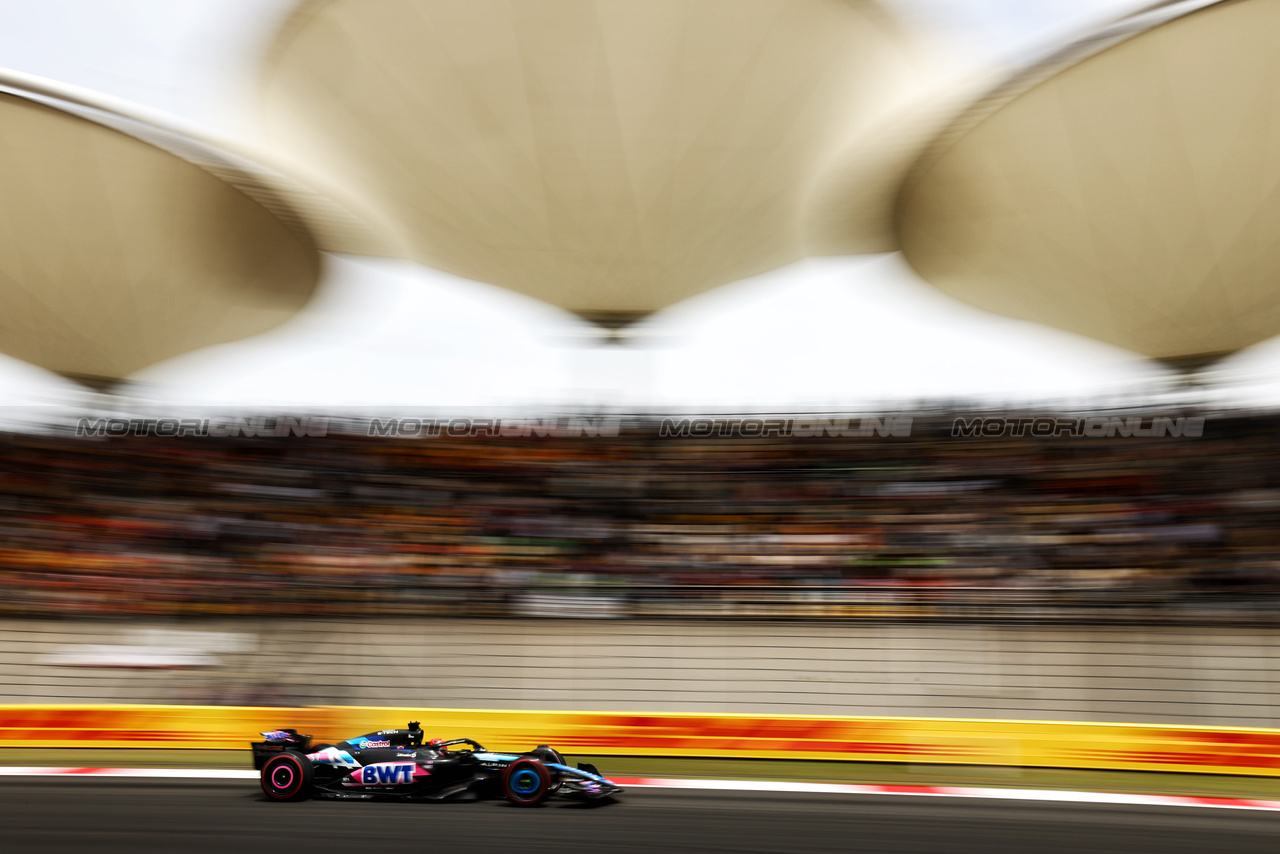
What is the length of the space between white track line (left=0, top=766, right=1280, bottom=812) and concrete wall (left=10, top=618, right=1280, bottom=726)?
2314 mm

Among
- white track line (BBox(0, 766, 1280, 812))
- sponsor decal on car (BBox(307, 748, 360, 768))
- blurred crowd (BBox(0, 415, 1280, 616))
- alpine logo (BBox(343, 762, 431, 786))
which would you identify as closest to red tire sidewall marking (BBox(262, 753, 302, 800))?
sponsor decal on car (BBox(307, 748, 360, 768))

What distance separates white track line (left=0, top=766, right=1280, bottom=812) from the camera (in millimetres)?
7633

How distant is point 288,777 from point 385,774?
2.37ft

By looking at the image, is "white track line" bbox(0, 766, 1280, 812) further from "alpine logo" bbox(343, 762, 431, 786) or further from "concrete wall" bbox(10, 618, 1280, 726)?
"concrete wall" bbox(10, 618, 1280, 726)

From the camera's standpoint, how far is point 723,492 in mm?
13305

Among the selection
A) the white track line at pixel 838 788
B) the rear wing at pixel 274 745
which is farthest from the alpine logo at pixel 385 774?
the white track line at pixel 838 788

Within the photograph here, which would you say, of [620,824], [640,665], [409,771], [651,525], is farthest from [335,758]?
[651,525]

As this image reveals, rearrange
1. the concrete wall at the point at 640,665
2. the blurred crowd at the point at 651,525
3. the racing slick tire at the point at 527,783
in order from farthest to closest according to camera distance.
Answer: the blurred crowd at the point at 651,525
the concrete wall at the point at 640,665
the racing slick tire at the point at 527,783

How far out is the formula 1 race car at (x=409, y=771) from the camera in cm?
687

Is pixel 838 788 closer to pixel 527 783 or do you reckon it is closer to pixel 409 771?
pixel 527 783

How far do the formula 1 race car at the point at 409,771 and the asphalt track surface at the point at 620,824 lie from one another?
0.38ft

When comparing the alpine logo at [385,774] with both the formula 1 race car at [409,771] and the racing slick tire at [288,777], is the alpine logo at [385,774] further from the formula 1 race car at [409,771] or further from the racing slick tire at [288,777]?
the racing slick tire at [288,777]

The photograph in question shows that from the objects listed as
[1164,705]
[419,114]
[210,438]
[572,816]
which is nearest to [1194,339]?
[1164,705]

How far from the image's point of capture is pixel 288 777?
7.00m
